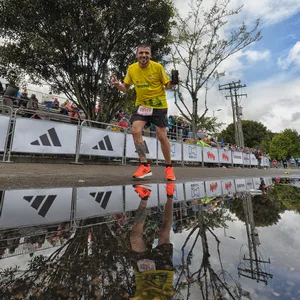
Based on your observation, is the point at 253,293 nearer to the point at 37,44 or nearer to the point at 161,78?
the point at 161,78

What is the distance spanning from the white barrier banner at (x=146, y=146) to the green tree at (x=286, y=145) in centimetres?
4645

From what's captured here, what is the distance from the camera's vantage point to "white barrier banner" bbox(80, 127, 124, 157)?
7012mm

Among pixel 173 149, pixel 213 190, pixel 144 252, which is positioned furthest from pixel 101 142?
pixel 144 252

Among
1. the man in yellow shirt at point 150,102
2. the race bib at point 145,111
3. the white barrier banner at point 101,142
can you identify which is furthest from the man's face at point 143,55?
the white barrier banner at point 101,142

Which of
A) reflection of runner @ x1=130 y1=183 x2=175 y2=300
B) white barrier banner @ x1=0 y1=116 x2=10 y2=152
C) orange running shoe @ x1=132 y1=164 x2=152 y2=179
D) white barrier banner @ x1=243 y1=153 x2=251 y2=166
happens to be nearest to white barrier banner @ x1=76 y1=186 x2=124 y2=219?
reflection of runner @ x1=130 y1=183 x2=175 y2=300

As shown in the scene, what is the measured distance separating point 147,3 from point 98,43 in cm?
317

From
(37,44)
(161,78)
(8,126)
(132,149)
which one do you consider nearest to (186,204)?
(161,78)

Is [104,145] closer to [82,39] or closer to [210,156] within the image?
[82,39]

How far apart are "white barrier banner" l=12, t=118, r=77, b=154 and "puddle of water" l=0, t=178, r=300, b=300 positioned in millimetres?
4760

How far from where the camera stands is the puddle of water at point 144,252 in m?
0.54

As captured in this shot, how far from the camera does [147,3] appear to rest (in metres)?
11.4

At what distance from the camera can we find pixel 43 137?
6.07m

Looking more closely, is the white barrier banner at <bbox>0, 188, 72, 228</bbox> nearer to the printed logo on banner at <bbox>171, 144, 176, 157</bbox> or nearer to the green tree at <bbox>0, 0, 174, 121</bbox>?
the printed logo on banner at <bbox>171, 144, 176, 157</bbox>

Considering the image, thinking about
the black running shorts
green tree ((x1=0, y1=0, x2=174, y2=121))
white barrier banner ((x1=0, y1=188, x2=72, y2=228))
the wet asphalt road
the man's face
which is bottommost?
white barrier banner ((x1=0, y1=188, x2=72, y2=228))
